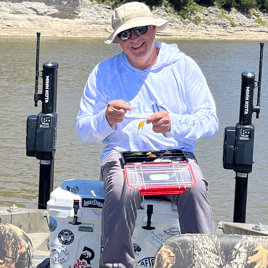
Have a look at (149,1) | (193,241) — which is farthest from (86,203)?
(149,1)

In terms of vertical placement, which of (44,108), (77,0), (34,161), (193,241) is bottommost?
(34,161)

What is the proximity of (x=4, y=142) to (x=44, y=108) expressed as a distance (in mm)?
4802

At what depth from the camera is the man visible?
10.6ft

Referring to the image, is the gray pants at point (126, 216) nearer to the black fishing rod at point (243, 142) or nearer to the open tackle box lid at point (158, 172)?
the open tackle box lid at point (158, 172)

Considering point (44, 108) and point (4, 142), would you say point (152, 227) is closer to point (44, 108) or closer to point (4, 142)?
point (44, 108)

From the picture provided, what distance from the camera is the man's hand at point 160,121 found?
3.12 m

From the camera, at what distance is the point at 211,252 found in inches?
76.3

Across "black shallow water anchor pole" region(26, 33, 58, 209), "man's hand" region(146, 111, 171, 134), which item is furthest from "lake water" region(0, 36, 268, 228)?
"man's hand" region(146, 111, 171, 134)

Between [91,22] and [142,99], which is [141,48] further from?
[91,22]

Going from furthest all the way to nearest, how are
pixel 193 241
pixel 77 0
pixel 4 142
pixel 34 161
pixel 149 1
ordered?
pixel 149 1, pixel 77 0, pixel 4 142, pixel 34 161, pixel 193 241

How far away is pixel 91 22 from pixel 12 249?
48109 mm

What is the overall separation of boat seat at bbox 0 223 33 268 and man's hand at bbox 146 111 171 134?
4.05ft

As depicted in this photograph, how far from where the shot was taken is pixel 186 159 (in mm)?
3146

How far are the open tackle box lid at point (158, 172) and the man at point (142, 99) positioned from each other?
0.21 ft
